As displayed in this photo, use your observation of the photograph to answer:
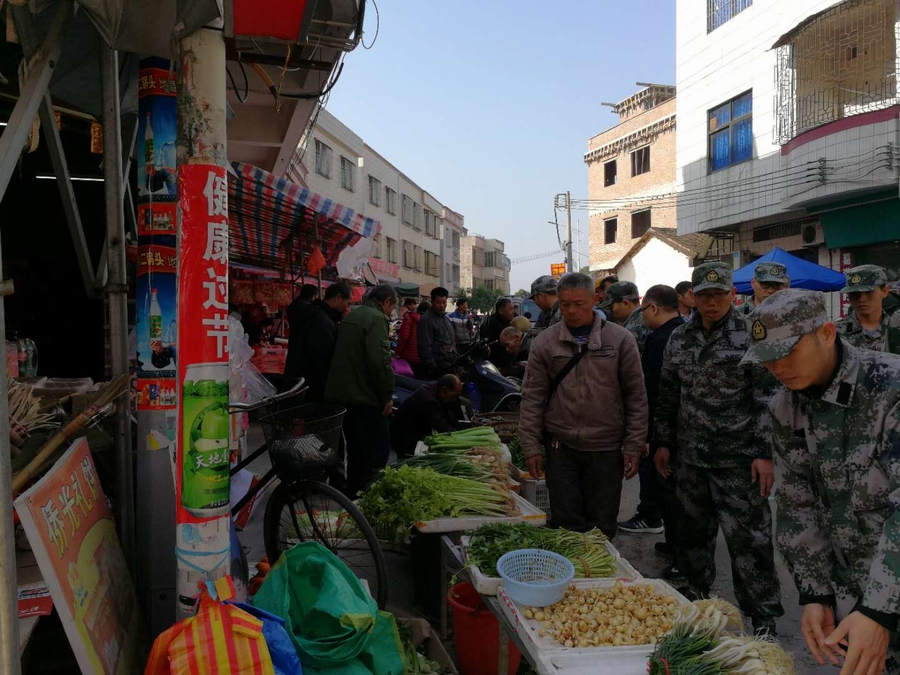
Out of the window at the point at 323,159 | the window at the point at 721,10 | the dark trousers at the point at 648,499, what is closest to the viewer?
the dark trousers at the point at 648,499

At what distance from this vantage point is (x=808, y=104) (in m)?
15.9

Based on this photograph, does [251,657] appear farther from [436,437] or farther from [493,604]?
[436,437]

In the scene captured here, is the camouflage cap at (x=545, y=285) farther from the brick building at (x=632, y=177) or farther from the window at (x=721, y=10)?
the brick building at (x=632, y=177)

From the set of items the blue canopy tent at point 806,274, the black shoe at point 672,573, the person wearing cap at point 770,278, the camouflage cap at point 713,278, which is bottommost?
the black shoe at point 672,573

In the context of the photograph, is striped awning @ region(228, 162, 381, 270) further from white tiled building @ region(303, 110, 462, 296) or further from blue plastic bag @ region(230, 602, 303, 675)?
white tiled building @ region(303, 110, 462, 296)

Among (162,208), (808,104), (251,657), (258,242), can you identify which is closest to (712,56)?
(808,104)

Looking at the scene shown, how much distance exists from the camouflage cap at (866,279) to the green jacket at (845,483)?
4.59 meters

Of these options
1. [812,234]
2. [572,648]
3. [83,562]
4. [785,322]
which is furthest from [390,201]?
[785,322]

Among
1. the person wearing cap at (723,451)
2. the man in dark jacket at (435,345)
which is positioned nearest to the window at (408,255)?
the man in dark jacket at (435,345)

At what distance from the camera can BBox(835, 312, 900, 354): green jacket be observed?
6012 millimetres

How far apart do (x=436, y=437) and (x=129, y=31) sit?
380 cm

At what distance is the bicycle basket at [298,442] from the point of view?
369 cm

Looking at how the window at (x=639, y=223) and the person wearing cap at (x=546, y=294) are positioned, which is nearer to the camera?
the person wearing cap at (x=546, y=294)

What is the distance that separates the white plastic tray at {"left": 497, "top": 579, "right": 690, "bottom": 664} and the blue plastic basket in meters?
0.07
